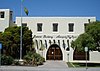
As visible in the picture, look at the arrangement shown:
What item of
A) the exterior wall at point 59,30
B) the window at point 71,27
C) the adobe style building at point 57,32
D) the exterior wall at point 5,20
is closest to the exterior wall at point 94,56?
the adobe style building at point 57,32

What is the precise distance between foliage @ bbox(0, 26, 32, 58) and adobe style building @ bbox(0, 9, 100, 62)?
3394mm

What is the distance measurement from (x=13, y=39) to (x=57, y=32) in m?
8.76

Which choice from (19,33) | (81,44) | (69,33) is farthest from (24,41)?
(81,44)

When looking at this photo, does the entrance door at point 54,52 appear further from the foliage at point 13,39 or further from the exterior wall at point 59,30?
the foliage at point 13,39

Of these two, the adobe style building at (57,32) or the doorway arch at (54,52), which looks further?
the doorway arch at (54,52)

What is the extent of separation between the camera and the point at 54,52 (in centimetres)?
5112

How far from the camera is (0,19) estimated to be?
48.4 metres

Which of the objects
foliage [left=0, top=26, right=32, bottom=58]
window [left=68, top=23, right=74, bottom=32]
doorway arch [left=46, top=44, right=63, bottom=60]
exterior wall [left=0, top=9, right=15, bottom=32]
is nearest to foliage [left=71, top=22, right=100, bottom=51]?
foliage [left=0, top=26, right=32, bottom=58]

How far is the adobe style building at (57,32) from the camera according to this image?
49688 millimetres

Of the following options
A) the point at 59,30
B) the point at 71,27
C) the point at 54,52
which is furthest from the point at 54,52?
the point at 71,27

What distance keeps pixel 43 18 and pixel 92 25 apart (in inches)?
559

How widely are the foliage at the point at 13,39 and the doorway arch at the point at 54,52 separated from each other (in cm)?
509

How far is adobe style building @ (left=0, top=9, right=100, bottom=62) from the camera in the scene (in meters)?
49.7

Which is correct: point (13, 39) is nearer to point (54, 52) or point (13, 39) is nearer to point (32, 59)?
point (32, 59)
